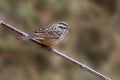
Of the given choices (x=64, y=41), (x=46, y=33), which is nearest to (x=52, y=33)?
(x=46, y=33)

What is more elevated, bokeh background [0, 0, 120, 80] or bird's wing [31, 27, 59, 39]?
bird's wing [31, 27, 59, 39]

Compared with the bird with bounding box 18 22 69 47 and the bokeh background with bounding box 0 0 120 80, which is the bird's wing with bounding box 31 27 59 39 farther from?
the bokeh background with bounding box 0 0 120 80

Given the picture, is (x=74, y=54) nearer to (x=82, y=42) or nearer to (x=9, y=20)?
(x=82, y=42)

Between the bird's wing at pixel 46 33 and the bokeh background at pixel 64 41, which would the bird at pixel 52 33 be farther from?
the bokeh background at pixel 64 41

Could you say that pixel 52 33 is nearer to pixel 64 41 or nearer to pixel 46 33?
pixel 46 33

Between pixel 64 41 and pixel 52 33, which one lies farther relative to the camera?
pixel 64 41

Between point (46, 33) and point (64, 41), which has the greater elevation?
point (46, 33)

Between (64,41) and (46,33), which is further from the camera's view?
(64,41)

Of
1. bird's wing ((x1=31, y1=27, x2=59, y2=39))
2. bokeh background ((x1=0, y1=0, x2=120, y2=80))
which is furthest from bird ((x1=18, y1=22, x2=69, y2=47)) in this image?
bokeh background ((x1=0, y1=0, x2=120, y2=80))

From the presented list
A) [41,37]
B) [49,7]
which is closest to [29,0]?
[49,7]
